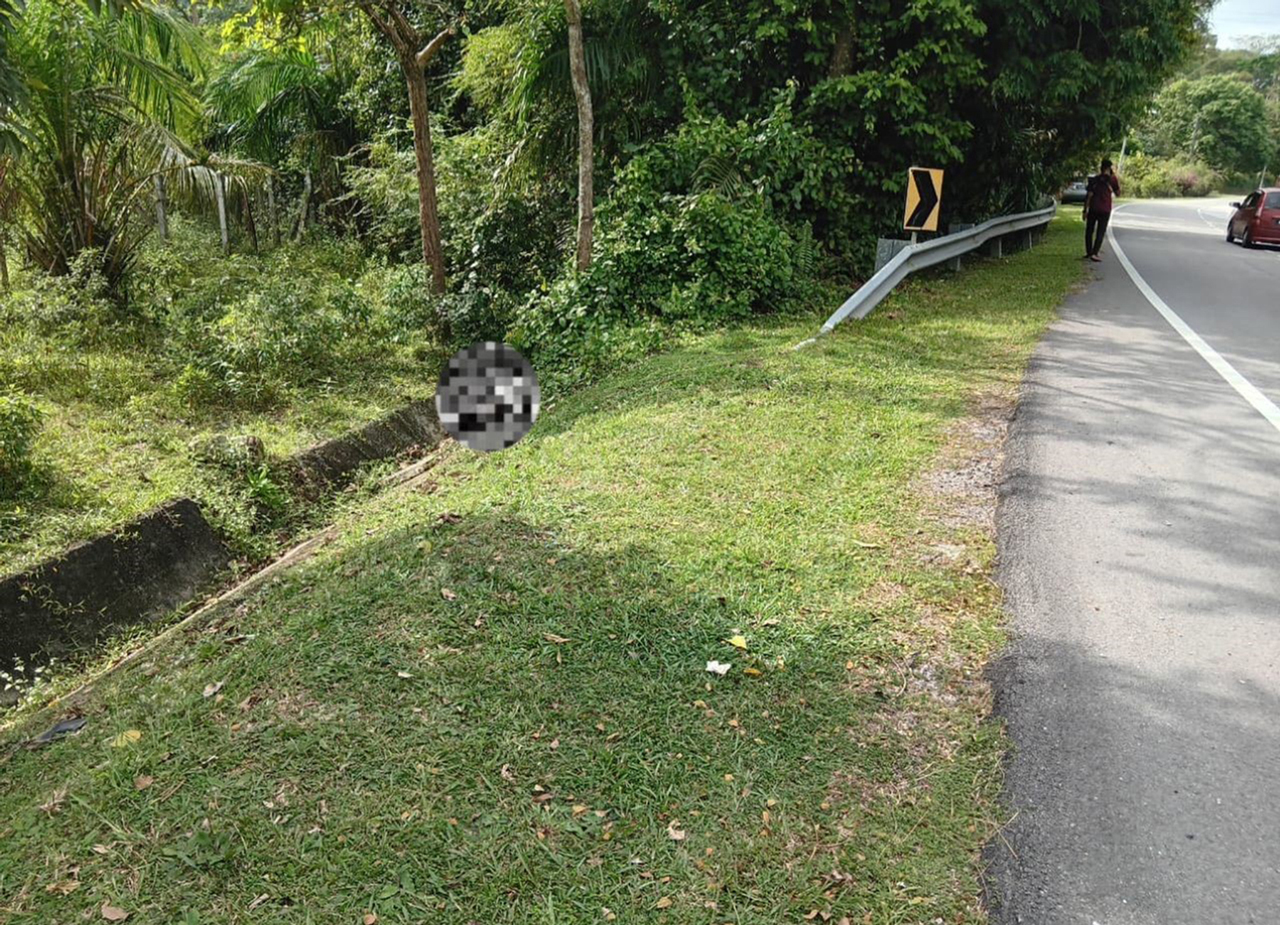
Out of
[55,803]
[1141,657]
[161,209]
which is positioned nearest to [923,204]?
[1141,657]

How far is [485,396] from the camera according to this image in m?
5.10

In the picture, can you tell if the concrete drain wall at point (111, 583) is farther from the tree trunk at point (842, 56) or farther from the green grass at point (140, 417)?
the tree trunk at point (842, 56)

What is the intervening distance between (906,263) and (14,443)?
8.72m

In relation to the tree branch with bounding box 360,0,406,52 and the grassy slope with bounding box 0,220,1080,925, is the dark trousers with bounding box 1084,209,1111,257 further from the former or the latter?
the grassy slope with bounding box 0,220,1080,925

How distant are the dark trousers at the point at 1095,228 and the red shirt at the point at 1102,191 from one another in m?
0.09

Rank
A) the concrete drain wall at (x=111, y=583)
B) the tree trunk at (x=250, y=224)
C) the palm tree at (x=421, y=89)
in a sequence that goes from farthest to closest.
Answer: the tree trunk at (x=250, y=224) < the palm tree at (x=421, y=89) < the concrete drain wall at (x=111, y=583)

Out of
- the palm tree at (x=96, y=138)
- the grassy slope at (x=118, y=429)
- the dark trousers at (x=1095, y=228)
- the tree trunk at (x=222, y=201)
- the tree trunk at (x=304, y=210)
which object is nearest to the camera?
the grassy slope at (x=118, y=429)

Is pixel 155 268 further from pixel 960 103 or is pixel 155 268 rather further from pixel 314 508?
pixel 960 103

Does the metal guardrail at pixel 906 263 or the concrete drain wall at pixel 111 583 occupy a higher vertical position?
the metal guardrail at pixel 906 263

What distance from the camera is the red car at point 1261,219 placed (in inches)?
789

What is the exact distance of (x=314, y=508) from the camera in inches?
243

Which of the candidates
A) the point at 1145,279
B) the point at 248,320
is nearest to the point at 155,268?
Result: the point at 248,320

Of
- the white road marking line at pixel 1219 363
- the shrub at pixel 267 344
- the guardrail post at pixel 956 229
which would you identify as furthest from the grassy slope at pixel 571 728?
the guardrail post at pixel 956 229

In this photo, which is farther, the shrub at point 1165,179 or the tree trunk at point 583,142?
the shrub at point 1165,179
